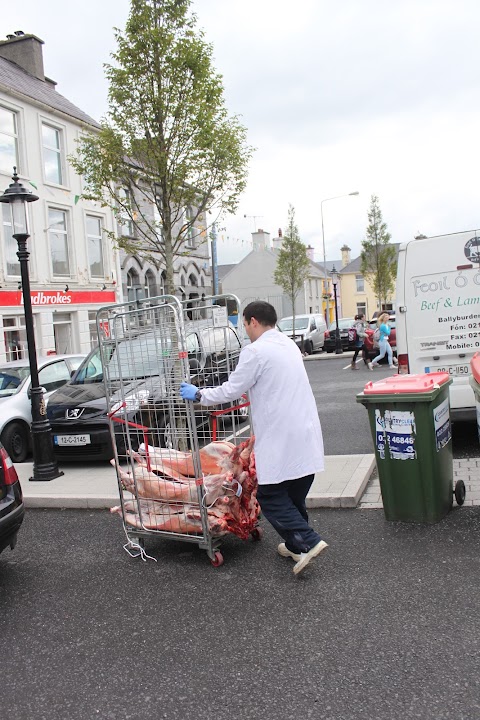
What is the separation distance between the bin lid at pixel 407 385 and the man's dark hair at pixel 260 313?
1.11 metres

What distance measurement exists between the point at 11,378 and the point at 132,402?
18.3ft

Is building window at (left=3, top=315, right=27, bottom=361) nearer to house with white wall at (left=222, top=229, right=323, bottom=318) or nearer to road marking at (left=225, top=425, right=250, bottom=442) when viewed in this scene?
road marking at (left=225, top=425, right=250, bottom=442)

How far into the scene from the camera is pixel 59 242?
2361 cm

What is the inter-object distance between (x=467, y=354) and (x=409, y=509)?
2.72m

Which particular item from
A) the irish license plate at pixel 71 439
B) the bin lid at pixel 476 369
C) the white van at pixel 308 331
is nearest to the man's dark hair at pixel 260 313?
the bin lid at pixel 476 369

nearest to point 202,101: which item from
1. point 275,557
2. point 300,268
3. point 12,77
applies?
point 275,557

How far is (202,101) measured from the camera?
11344mm

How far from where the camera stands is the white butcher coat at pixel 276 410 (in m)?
4.02

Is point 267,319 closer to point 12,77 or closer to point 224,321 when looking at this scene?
point 224,321

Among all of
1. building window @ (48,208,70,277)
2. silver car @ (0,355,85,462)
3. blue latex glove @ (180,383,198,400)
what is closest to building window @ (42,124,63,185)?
building window @ (48,208,70,277)

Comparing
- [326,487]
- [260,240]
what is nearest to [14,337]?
[326,487]

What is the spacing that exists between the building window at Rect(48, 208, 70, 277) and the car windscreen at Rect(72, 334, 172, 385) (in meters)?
19.4

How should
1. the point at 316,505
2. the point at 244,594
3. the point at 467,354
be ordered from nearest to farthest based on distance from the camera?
1. the point at 244,594
2. the point at 316,505
3. the point at 467,354

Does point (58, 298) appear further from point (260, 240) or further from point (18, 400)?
point (260, 240)
